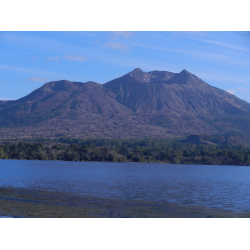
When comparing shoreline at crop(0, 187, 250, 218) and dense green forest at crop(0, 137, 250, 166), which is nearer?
shoreline at crop(0, 187, 250, 218)

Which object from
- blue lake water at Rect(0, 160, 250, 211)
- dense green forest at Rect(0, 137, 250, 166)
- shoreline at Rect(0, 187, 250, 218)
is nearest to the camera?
shoreline at Rect(0, 187, 250, 218)

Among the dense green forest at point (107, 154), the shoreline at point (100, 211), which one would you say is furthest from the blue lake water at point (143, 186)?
the dense green forest at point (107, 154)

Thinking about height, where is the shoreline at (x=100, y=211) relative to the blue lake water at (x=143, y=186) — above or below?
above

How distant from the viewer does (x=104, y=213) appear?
22.4 meters

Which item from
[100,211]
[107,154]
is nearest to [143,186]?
[100,211]

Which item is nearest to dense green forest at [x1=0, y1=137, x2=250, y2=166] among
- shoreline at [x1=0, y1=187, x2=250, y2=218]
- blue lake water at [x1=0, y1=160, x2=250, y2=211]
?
blue lake water at [x1=0, y1=160, x2=250, y2=211]

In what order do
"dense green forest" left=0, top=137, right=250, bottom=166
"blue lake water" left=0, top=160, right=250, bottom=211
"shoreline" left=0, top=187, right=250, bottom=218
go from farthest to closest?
"dense green forest" left=0, top=137, right=250, bottom=166 → "blue lake water" left=0, top=160, right=250, bottom=211 → "shoreline" left=0, top=187, right=250, bottom=218

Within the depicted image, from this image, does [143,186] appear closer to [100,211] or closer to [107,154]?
[100,211]

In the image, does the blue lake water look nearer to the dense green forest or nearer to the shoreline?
the shoreline

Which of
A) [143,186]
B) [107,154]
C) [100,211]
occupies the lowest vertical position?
A: [143,186]

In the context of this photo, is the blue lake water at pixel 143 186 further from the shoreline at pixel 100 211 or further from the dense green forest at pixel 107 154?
the dense green forest at pixel 107 154
